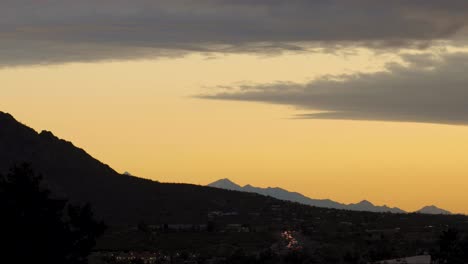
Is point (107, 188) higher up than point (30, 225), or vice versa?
point (107, 188)

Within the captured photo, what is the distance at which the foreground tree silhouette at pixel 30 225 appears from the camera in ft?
227

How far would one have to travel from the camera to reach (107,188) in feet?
582

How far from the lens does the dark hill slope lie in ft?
557

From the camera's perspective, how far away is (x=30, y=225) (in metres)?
70.6

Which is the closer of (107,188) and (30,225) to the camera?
(30,225)

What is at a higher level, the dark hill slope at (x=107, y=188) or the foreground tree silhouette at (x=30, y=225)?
the dark hill slope at (x=107, y=188)

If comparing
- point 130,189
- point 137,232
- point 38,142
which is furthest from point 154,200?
point 137,232

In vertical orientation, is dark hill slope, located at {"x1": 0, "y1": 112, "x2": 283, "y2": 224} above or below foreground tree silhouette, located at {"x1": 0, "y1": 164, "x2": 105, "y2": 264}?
above

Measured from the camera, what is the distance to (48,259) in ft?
233

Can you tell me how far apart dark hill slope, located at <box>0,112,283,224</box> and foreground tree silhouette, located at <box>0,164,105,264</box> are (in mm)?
92287

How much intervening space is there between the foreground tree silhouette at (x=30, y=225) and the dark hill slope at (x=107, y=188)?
92287 mm

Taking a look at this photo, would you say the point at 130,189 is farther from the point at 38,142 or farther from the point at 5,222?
the point at 5,222

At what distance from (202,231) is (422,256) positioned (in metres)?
51.7

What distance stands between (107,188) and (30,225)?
4208 inches
